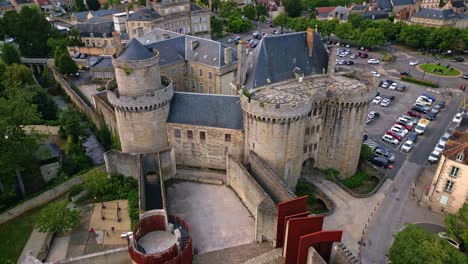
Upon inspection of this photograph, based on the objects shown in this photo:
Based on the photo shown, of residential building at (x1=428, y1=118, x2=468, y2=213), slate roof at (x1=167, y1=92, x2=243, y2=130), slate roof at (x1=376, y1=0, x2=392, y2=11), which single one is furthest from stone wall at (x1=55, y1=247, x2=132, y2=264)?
slate roof at (x1=376, y1=0, x2=392, y2=11)

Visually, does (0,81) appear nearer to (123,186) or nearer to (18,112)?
(18,112)

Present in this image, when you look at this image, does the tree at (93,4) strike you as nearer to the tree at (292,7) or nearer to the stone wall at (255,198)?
the tree at (292,7)

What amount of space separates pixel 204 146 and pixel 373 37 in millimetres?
68738

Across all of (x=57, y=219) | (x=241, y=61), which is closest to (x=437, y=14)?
(x=241, y=61)

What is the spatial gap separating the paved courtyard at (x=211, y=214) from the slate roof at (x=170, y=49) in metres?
21.5

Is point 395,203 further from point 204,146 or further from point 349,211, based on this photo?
point 204,146

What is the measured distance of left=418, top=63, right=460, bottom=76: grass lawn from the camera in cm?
7925

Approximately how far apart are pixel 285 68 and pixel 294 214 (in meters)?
19.3

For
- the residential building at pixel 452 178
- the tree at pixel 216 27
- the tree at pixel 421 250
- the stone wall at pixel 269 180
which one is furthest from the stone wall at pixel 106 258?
the tree at pixel 216 27

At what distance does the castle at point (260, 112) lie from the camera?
124ft

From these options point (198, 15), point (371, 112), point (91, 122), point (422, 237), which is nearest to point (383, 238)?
point (422, 237)

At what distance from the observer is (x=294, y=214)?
96.0ft

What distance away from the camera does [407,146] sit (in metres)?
51.8

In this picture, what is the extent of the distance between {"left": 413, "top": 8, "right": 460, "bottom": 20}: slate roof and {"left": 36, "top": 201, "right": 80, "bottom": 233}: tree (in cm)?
10612
